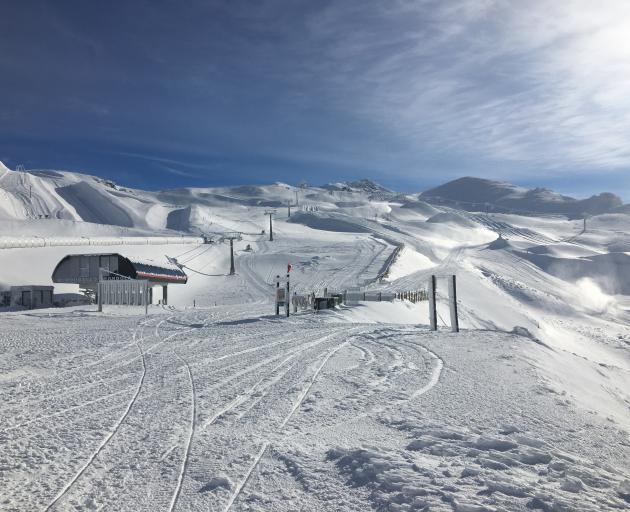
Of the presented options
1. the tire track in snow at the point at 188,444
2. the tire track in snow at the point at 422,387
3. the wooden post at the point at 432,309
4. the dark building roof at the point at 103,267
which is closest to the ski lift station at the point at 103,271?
the dark building roof at the point at 103,267

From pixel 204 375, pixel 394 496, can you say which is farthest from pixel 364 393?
pixel 394 496

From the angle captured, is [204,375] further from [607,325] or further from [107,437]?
[607,325]

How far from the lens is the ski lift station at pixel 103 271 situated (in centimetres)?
3328

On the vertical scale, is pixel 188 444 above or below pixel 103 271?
below

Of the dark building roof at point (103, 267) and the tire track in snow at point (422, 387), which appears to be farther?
the dark building roof at point (103, 267)

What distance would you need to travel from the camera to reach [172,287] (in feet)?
129

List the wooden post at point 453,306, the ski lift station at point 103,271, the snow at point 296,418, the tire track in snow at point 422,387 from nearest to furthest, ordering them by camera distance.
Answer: the snow at point 296,418
the tire track in snow at point 422,387
the wooden post at point 453,306
the ski lift station at point 103,271

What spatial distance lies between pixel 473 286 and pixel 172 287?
25571 mm

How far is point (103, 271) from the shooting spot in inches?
1304

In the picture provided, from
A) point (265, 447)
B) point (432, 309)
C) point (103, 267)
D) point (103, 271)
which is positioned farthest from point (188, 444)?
point (103, 267)

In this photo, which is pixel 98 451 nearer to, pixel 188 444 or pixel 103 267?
pixel 188 444

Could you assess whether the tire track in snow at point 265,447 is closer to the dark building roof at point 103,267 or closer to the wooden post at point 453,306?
the wooden post at point 453,306

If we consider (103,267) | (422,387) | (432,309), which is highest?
(103,267)

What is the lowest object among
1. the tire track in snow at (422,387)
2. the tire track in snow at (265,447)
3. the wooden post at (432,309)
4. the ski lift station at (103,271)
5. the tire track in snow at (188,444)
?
the tire track in snow at (422,387)
